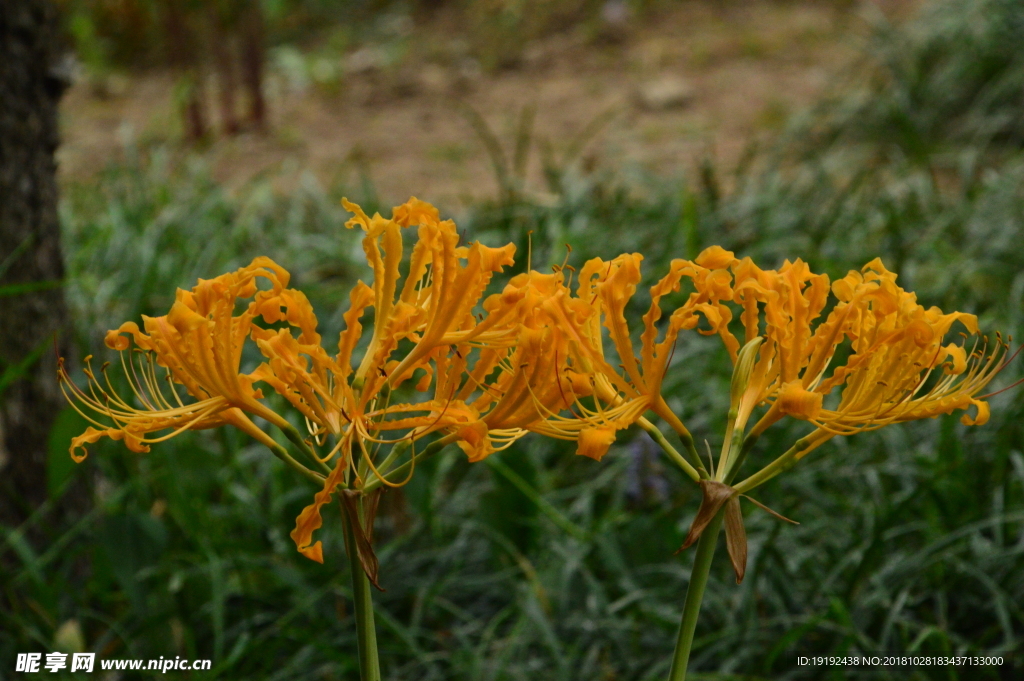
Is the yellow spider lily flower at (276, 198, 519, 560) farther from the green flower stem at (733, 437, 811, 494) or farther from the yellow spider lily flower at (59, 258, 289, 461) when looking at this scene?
the green flower stem at (733, 437, 811, 494)

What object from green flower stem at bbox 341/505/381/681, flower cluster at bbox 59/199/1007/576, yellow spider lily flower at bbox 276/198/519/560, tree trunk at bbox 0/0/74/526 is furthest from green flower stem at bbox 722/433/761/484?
tree trunk at bbox 0/0/74/526

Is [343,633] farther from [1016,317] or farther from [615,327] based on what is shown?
[1016,317]

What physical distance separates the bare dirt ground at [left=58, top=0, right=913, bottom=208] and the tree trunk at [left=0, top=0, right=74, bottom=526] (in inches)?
111

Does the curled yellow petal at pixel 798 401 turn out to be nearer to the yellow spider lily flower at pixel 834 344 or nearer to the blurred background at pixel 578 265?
the yellow spider lily flower at pixel 834 344

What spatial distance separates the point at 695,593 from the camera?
1.04 metres

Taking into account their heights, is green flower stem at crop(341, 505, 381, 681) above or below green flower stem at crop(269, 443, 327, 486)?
below

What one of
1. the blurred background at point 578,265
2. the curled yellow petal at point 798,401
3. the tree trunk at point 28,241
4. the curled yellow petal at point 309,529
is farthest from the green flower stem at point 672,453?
the tree trunk at point 28,241

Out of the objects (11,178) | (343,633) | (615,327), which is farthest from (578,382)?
(11,178)

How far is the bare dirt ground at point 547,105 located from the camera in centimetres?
625

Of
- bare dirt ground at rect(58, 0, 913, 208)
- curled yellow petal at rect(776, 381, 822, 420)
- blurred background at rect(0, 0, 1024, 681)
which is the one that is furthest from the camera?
bare dirt ground at rect(58, 0, 913, 208)

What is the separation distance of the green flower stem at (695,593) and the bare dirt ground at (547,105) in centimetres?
432

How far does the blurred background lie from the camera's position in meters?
2.39

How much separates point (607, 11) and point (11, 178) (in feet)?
22.2

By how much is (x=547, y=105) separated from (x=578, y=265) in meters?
3.87
